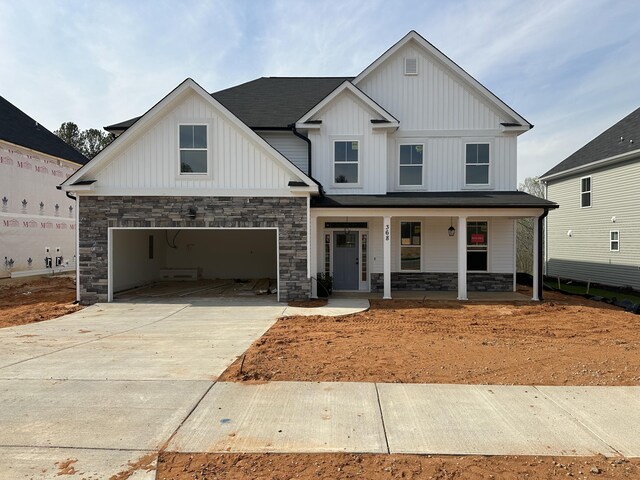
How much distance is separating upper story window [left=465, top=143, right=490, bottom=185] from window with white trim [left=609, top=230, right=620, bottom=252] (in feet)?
26.1

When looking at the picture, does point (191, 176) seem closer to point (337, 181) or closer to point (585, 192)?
point (337, 181)

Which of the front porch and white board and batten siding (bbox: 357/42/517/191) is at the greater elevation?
white board and batten siding (bbox: 357/42/517/191)

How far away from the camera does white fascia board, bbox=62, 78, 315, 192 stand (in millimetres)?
11789

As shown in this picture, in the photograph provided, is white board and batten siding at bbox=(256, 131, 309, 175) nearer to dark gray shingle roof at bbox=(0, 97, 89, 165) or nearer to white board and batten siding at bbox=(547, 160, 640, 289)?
dark gray shingle roof at bbox=(0, 97, 89, 165)

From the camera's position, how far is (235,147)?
12148 mm

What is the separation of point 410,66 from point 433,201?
213 inches

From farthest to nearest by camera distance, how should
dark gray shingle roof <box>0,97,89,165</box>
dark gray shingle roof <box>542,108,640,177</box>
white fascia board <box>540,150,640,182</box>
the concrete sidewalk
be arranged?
1. dark gray shingle roof <box>0,97,89,165</box>
2. dark gray shingle roof <box>542,108,640,177</box>
3. white fascia board <box>540,150,640,182</box>
4. the concrete sidewalk

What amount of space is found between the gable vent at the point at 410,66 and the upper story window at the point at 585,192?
11324 millimetres

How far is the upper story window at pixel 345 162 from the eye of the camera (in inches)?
548

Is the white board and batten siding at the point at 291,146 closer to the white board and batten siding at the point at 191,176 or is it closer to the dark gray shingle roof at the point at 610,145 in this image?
the white board and batten siding at the point at 191,176

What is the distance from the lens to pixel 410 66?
14.5 metres

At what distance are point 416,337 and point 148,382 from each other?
5.08 m

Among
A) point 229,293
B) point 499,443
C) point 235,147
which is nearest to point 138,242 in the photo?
point 229,293

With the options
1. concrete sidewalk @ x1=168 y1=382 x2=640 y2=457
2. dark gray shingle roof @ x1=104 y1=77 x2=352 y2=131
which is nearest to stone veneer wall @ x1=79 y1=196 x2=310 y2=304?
dark gray shingle roof @ x1=104 y1=77 x2=352 y2=131
